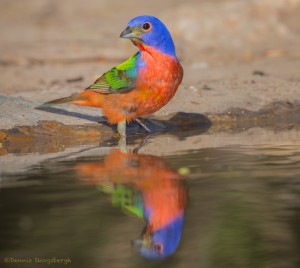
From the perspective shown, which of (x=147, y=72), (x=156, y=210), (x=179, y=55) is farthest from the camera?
(x=179, y=55)

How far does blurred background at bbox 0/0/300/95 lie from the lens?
10.3 metres

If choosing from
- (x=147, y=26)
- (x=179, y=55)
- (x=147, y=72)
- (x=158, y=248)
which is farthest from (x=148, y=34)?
(x=179, y=55)

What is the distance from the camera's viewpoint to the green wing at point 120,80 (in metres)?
6.72

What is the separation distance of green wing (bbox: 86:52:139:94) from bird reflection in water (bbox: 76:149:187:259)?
694mm

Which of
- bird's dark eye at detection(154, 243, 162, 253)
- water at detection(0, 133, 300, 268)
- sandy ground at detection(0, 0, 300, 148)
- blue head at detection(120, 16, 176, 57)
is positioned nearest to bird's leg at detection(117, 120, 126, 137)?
sandy ground at detection(0, 0, 300, 148)

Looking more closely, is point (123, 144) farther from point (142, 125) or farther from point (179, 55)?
point (179, 55)

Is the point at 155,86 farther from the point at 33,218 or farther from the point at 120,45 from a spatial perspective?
the point at 120,45

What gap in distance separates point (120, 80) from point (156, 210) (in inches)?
101

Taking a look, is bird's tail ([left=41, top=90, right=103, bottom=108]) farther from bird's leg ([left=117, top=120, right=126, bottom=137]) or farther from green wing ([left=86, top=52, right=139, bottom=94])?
bird's leg ([left=117, top=120, right=126, bottom=137])

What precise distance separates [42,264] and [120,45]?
26.7 ft

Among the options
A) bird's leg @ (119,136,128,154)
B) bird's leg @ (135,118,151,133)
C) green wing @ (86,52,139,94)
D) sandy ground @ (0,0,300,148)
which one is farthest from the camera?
sandy ground @ (0,0,300,148)

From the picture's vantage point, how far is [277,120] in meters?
7.69

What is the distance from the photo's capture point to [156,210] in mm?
4375

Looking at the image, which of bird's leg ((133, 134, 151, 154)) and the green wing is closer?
bird's leg ((133, 134, 151, 154))
